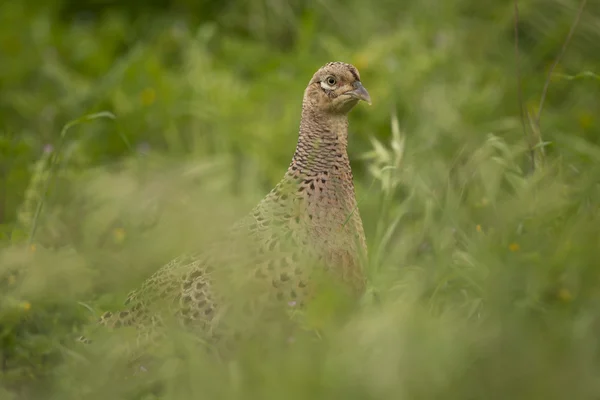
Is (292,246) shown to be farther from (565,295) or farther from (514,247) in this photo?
(565,295)

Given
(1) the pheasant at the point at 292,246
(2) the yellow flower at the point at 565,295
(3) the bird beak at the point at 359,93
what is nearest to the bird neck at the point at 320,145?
(1) the pheasant at the point at 292,246

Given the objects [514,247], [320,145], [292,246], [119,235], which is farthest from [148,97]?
[514,247]

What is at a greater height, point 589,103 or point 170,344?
point 589,103

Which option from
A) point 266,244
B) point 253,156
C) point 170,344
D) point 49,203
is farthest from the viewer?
point 253,156

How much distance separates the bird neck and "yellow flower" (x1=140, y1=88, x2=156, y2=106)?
2.59 metres

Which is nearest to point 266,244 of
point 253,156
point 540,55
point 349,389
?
point 349,389

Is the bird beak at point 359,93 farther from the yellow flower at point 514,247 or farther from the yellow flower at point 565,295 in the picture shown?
the yellow flower at point 565,295

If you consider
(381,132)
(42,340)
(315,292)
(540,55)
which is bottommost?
(42,340)

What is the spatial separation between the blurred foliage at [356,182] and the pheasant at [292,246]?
13 centimetres

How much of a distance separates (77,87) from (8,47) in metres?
0.73

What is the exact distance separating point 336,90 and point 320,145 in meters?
0.20

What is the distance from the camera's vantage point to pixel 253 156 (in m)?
5.35

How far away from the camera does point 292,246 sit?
10.7 feet

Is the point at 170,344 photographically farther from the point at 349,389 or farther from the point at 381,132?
the point at 381,132
